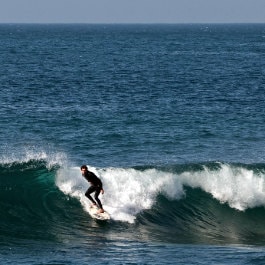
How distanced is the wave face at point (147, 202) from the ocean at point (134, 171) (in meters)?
0.04

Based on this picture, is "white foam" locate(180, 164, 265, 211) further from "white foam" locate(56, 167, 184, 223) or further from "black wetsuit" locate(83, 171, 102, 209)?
"black wetsuit" locate(83, 171, 102, 209)

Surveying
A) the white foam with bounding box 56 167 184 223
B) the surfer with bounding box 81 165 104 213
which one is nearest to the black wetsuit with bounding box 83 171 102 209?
the surfer with bounding box 81 165 104 213

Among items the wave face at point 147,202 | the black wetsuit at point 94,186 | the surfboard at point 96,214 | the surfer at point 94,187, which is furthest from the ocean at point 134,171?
the black wetsuit at point 94,186

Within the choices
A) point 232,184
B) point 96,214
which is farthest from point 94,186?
point 232,184

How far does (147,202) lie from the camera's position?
25.0 m

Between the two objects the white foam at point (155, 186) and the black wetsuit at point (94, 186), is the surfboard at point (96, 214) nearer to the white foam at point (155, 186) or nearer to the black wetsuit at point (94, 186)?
the black wetsuit at point (94, 186)

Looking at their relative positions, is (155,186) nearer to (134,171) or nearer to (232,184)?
(134,171)

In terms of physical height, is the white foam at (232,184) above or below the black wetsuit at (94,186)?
below

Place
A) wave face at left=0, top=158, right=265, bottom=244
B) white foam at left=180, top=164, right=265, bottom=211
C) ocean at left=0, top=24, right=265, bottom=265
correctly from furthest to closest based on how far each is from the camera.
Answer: white foam at left=180, top=164, right=265, bottom=211, wave face at left=0, top=158, right=265, bottom=244, ocean at left=0, top=24, right=265, bottom=265

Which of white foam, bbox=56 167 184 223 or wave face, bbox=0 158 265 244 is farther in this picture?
white foam, bbox=56 167 184 223

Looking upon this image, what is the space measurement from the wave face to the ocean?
4cm

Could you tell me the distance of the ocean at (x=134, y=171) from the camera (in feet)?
68.0

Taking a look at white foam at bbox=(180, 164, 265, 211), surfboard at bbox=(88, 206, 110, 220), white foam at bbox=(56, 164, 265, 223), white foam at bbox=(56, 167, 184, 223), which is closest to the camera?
surfboard at bbox=(88, 206, 110, 220)

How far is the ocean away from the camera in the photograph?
68.0 feet
